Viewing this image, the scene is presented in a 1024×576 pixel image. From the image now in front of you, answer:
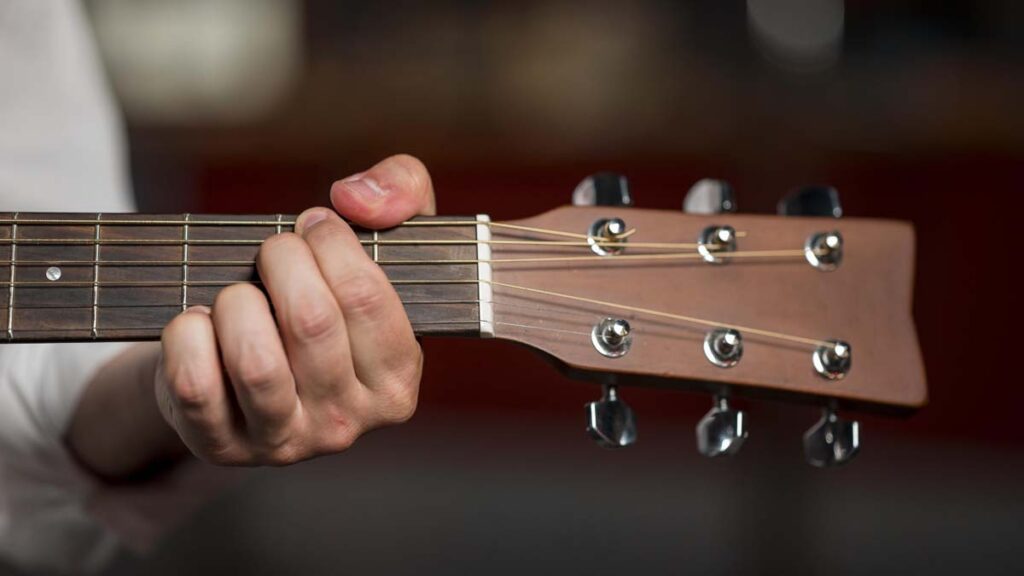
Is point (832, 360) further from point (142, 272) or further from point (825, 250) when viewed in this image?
point (142, 272)

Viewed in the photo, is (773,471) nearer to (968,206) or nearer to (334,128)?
(968,206)

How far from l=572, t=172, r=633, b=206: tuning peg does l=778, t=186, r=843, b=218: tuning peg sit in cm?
10

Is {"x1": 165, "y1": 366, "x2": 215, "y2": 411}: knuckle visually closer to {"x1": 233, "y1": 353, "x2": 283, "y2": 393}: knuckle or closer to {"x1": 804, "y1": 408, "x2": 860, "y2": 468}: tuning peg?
{"x1": 233, "y1": 353, "x2": 283, "y2": 393}: knuckle

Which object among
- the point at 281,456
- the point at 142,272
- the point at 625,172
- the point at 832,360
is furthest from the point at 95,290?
the point at 625,172

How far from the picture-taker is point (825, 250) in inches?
23.6

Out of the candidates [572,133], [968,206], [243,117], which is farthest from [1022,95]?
[243,117]

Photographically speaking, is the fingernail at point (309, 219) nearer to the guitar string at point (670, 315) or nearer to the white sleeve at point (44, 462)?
the guitar string at point (670, 315)

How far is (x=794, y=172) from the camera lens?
84.0 inches

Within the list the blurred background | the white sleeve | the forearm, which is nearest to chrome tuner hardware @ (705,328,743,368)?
the forearm

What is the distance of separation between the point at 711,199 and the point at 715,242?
0.09 feet

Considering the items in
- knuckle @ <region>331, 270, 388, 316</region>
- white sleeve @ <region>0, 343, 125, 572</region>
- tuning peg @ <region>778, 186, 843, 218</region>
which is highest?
tuning peg @ <region>778, 186, 843, 218</region>

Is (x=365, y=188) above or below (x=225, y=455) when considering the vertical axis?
above

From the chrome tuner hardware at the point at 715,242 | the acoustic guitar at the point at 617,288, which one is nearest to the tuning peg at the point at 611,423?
the acoustic guitar at the point at 617,288

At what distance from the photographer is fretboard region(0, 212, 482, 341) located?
522 millimetres
